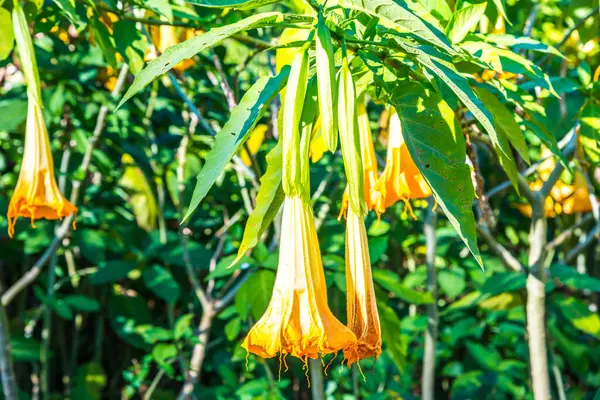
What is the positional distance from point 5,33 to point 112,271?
996 millimetres

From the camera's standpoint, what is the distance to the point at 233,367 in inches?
88.9

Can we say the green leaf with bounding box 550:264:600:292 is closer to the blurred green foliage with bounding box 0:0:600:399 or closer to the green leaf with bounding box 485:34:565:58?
the blurred green foliage with bounding box 0:0:600:399

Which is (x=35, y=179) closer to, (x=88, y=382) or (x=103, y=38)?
(x=103, y=38)

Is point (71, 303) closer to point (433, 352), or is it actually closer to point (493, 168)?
point (433, 352)

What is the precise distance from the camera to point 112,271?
2006mm

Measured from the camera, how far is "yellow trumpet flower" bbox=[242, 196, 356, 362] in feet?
2.35

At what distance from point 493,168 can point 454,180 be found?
5.53ft

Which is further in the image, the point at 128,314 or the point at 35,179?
the point at 128,314

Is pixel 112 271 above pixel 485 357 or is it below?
above

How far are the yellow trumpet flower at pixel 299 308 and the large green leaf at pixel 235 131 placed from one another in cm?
8

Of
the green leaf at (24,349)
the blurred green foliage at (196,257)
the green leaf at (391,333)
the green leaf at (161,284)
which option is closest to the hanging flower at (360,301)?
the green leaf at (391,333)

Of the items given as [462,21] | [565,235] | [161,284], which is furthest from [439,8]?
[161,284]

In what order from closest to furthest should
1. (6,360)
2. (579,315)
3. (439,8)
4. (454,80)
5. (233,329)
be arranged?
(454,80)
(439,8)
(6,360)
(233,329)
(579,315)

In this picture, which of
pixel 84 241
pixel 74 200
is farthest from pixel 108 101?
pixel 84 241
